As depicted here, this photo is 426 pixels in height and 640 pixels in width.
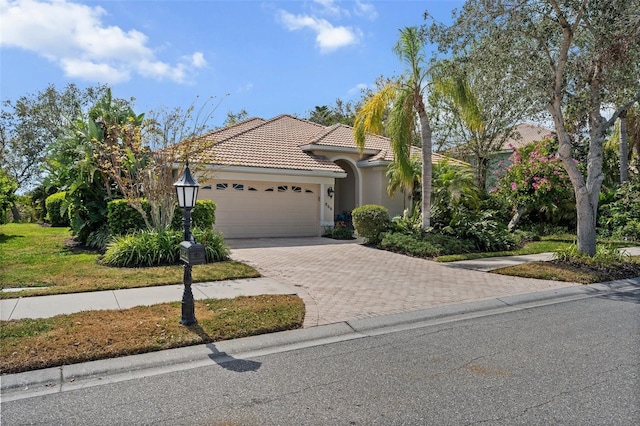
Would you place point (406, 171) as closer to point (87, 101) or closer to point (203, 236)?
point (203, 236)

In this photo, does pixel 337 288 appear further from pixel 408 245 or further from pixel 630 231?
pixel 630 231

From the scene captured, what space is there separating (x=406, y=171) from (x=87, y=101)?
87.0 ft

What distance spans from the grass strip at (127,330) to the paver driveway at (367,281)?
626 mm

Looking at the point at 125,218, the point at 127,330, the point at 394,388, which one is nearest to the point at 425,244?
the point at 125,218

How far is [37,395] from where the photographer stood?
388cm

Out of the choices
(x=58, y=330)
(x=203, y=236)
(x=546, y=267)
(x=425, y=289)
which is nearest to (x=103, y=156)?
(x=203, y=236)

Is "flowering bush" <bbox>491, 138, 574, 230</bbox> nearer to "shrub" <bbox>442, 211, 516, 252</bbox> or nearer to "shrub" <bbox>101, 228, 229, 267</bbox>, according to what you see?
"shrub" <bbox>442, 211, 516, 252</bbox>

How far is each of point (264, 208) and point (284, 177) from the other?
141 cm

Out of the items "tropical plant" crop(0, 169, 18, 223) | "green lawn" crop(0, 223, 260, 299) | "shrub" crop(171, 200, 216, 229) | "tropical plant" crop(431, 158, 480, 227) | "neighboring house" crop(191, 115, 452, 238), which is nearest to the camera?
"green lawn" crop(0, 223, 260, 299)

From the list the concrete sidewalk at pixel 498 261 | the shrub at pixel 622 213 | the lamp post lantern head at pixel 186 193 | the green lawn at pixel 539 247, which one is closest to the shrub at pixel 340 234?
the green lawn at pixel 539 247

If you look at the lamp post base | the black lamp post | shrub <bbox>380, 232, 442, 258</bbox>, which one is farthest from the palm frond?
the lamp post base

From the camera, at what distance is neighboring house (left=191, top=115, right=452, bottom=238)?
15789 mm

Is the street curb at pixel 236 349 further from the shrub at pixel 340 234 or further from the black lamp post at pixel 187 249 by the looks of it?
the shrub at pixel 340 234

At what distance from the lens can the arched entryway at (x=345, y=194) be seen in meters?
20.6
